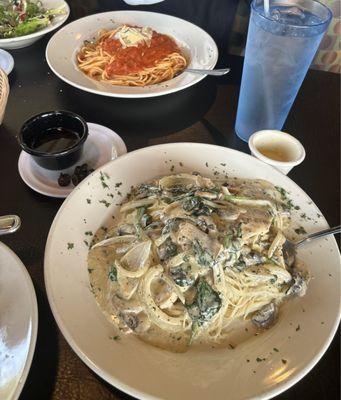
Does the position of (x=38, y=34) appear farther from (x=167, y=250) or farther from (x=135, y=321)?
(x=135, y=321)

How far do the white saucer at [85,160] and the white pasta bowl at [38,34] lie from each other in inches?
39.0

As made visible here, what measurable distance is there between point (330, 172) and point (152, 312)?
4.14 feet

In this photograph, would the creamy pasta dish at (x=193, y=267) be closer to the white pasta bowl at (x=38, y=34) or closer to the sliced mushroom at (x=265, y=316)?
the sliced mushroom at (x=265, y=316)

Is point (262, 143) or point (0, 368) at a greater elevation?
point (262, 143)

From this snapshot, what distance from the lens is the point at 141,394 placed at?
3.18ft

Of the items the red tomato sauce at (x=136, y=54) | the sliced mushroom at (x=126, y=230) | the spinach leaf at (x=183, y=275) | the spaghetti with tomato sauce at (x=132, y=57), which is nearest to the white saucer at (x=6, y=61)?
the spaghetti with tomato sauce at (x=132, y=57)

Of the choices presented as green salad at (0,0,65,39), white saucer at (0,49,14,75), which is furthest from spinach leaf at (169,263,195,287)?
green salad at (0,0,65,39)

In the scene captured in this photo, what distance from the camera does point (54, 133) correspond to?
1.81 meters

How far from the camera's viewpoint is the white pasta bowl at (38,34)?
2.45 meters

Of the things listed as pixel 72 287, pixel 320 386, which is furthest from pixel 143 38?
pixel 320 386

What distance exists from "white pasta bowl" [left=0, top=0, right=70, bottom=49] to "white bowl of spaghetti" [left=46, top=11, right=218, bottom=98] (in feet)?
0.34

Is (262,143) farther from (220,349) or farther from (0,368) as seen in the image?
(0,368)

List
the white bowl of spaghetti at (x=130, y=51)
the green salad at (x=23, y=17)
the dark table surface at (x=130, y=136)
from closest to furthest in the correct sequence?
the dark table surface at (x=130, y=136) → the white bowl of spaghetti at (x=130, y=51) → the green salad at (x=23, y=17)

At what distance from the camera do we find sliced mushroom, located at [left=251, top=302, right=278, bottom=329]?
1278 millimetres
